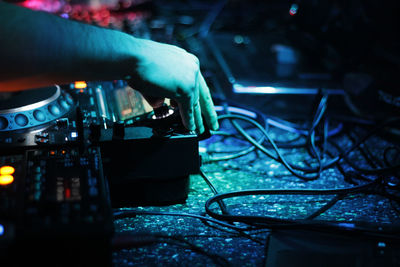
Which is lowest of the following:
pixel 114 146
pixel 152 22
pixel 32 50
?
pixel 114 146

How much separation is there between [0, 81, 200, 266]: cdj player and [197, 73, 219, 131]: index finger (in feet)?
0.21

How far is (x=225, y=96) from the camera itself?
1.03 meters

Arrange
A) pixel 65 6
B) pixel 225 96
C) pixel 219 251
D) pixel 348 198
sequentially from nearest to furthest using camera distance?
pixel 219 251 < pixel 348 198 < pixel 225 96 < pixel 65 6

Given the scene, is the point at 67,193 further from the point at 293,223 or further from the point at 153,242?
the point at 293,223

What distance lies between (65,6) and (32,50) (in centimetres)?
117

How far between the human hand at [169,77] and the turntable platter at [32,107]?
0.16 metres

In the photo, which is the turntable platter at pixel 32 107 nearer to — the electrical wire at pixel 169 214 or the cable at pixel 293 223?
the electrical wire at pixel 169 214

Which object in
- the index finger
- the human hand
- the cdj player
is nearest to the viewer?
the cdj player

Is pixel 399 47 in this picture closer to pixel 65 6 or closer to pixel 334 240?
pixel 334 240

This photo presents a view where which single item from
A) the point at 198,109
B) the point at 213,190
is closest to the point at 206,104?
the point at 198,109

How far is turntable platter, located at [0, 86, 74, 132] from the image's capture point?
591mm

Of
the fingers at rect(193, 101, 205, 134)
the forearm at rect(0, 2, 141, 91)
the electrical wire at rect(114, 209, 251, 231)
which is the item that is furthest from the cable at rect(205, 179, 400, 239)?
the forearm at rect(0, 2, 141, 91)

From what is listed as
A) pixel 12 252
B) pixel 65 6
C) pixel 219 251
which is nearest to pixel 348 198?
pixel 219 251

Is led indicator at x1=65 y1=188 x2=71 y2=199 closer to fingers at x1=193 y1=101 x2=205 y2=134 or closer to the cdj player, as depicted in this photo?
the cdj player
